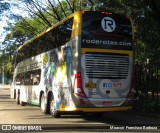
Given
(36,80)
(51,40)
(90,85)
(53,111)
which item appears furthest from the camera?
(36,80)

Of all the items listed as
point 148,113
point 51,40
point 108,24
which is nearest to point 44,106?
point 51,40

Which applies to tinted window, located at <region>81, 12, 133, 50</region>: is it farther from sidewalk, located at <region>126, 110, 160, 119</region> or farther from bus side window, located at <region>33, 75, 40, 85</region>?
bus side window, located at <region>33, 75, 40, 85</region>

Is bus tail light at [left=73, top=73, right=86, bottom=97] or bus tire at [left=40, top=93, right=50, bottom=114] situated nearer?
bus tail light at [left=73, top=73, right=86, bottom=97]

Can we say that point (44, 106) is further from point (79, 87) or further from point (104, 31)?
point (104, 31)

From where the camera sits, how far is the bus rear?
1379 cm

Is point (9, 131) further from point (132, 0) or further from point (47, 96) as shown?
point (132, 0)

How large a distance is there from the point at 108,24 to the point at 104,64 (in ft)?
4.78

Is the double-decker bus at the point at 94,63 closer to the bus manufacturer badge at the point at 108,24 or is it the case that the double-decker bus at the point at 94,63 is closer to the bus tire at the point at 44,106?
the bus manufacturer badge at the point at 108,24

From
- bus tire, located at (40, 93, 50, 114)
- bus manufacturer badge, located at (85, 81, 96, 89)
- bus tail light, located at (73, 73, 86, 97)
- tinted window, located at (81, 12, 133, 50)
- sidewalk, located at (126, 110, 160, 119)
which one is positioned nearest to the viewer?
bus tail light, located at (73, 73, 86, 97)

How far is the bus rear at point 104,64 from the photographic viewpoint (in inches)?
543

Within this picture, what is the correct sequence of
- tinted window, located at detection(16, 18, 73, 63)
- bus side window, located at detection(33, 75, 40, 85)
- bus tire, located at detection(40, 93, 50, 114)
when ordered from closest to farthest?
tinted window, located at detection(16, 18, 73, 63)
bus tire, located at detection(40, 93, 50, 114)
bus side window, located at detection(33, 75, 40, 85)

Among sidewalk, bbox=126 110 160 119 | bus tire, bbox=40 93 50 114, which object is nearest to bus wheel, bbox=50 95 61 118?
bus tire, bbox=40 93 50 114

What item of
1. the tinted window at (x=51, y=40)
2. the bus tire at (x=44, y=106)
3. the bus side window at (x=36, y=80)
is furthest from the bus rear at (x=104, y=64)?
the bus side window at (x=36, y=80)

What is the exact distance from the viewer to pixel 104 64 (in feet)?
46.1
